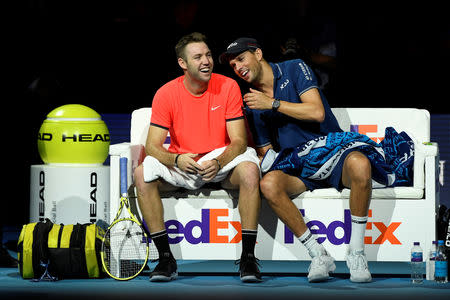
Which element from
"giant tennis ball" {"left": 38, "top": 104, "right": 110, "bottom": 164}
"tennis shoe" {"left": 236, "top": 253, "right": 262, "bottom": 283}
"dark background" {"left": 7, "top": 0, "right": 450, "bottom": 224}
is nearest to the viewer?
"tennis shoe" {"left": 236, "top": 253, "right": 262, "bottom": 283}

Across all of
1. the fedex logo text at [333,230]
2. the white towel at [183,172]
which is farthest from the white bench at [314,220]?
the white towel at [183,172]

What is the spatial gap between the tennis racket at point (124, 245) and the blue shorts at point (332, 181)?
100cm

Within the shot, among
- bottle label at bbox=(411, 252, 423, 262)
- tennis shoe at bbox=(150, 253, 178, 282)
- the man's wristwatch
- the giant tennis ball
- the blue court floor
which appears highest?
the man's wristwatch

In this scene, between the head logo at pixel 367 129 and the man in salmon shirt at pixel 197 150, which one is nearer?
the man in salmon shirt at pixel 197 150

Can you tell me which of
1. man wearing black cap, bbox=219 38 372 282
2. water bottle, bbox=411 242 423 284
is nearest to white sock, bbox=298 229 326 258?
man wearing black cap, bbox=219 38 372 282

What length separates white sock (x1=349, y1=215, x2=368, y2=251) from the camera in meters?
5.58

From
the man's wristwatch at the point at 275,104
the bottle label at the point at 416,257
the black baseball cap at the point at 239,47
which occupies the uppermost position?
Result: the black baseball cap at the point at 239,47

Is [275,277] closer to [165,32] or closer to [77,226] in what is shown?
[77,226]

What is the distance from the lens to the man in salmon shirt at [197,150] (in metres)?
5.64

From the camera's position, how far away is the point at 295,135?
19.5ft

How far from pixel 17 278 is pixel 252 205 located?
148 cm

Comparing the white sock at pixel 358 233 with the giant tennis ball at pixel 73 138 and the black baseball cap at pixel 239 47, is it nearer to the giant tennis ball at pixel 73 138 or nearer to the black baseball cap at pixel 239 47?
the black baseball cap at pixel 239 47

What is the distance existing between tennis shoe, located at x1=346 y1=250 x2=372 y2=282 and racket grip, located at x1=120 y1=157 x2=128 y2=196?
1.39 meters

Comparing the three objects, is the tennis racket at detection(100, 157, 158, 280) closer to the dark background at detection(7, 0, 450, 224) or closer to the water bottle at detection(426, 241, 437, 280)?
the water bottle at detection(426, 241, 437, 280)
